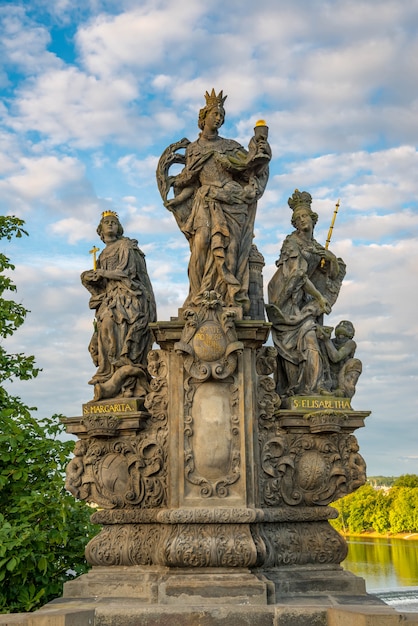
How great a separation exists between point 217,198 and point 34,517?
5.33 meters

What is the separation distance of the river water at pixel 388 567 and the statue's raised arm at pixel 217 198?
875cm

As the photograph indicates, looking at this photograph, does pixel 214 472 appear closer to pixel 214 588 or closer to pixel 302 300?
pixel 214 588

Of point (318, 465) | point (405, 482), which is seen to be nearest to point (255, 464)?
point (318, 465)

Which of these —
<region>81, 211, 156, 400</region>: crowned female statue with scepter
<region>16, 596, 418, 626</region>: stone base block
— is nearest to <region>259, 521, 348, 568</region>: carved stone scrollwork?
<region>16, 596, 418, 626</region>: stone base block

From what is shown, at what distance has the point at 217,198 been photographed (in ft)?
33.1

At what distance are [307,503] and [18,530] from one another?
4088 millimetres

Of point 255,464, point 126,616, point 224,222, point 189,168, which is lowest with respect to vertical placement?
point 126,616

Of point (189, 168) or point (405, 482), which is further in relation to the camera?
point (405, 482)

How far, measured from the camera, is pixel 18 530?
10789mm

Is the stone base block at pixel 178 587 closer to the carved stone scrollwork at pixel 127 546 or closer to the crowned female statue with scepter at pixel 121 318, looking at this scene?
the carved stone scrollwork at pixel 127 546

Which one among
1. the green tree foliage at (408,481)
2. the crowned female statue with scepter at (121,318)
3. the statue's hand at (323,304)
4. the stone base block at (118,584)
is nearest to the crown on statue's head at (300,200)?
the statue's hand at (323,304)

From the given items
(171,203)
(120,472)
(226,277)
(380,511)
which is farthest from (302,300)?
(380,511)

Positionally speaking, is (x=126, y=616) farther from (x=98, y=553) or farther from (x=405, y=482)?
(x=405, y=482)

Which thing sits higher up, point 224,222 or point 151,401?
point 224,222
